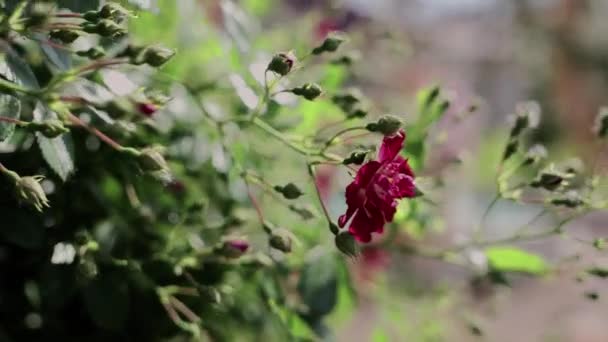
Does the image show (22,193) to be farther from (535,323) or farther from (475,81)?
(475,81)

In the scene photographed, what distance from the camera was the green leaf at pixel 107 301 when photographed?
0.51m

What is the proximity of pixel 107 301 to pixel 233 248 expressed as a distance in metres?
0.10

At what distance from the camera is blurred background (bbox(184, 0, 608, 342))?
691 mm

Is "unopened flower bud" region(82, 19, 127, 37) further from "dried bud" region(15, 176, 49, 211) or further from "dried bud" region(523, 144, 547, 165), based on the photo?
"dried bud" region(523, 144, 547, 165)

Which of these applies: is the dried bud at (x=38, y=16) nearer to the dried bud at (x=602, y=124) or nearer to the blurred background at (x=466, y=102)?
the blurred background at (x=466, y=102)

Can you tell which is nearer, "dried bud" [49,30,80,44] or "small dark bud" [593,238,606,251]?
"dried bud" [49,30,80,44]

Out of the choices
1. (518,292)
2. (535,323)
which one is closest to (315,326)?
(535,323)

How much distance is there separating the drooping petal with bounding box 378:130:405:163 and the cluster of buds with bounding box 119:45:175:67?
4.1 inches

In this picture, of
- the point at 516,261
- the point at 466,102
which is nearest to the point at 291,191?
the point at 516,261

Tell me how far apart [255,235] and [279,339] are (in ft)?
0.29

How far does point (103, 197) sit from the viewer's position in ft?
1.75

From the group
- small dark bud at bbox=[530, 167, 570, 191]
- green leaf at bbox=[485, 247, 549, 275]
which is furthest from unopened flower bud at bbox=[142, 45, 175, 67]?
green leaf at bbox=[485, 247, 549, 275]

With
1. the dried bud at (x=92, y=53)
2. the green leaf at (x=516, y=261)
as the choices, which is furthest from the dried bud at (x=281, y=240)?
the green leaf at (x=516, y=261)

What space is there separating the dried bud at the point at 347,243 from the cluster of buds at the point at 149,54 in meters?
0.11
